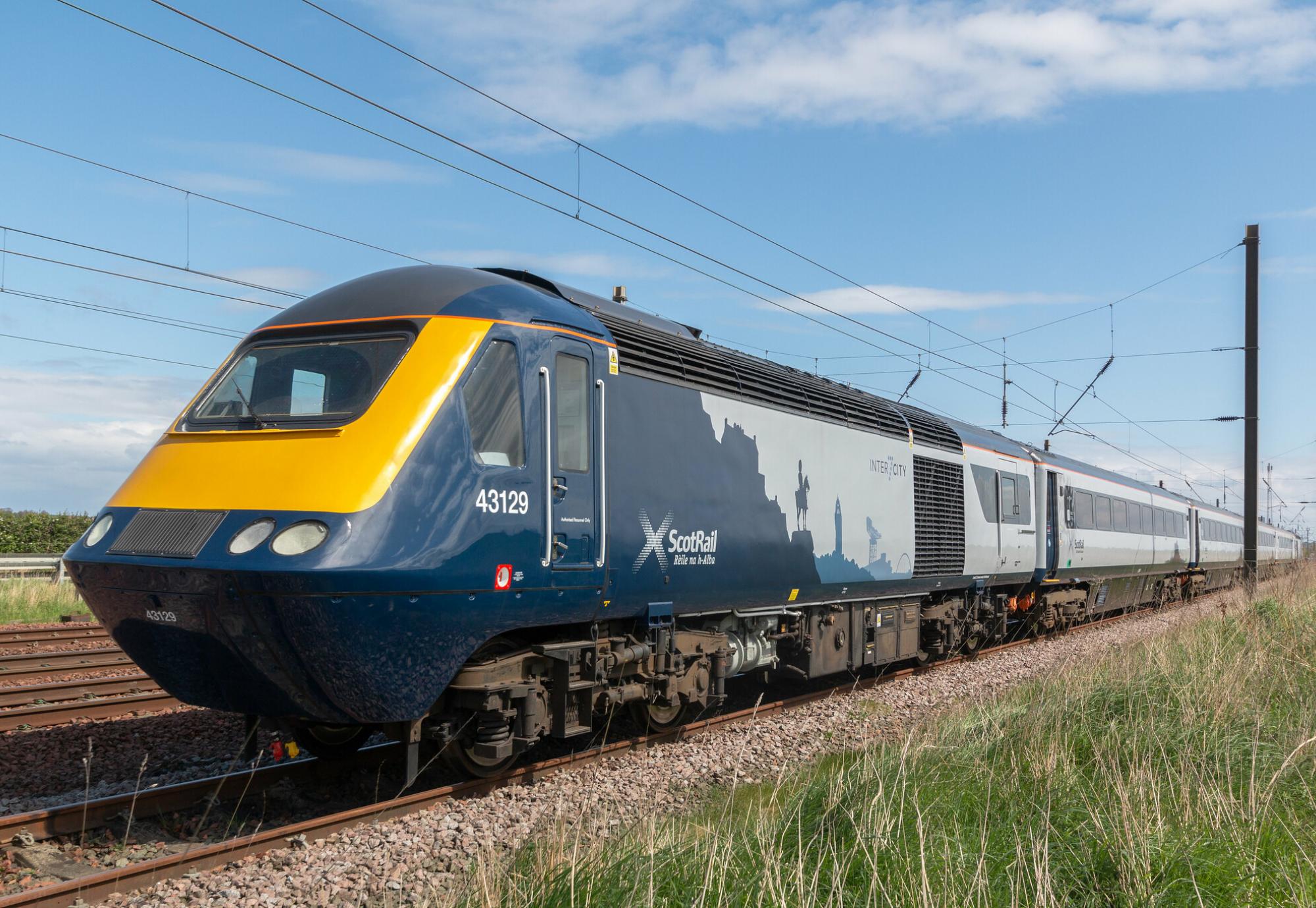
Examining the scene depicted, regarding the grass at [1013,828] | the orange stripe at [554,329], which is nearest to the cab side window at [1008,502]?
the grass at [1013,828]

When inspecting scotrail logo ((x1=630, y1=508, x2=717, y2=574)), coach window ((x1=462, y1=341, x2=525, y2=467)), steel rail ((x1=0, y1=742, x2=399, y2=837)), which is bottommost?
steel rail ((x1=0, y1=742, x2=399, y2=837))

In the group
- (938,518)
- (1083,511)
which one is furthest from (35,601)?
(1083,511)

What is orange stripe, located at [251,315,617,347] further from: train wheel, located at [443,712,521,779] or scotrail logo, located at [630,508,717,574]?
train wheel, located at [443,712,521,779]

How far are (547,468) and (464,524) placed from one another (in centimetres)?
85

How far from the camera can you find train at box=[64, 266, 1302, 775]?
595cm

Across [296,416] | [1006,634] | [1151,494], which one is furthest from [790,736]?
[1151,494]

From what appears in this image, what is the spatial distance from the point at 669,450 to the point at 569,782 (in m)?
2.64

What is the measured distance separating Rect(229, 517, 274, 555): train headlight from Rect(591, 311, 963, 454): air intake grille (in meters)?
2.99

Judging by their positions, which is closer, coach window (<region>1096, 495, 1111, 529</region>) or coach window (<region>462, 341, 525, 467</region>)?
coach window (<region>462, 341, 525, 467</region>)

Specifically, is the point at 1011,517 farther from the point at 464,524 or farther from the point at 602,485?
A: the point at 464,524

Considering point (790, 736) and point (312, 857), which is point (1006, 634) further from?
point (312, 857)

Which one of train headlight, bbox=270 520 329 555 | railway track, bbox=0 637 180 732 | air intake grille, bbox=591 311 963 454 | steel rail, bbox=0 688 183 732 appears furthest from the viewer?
railway track, bbox=0 637 180 732

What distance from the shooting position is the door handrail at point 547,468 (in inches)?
273

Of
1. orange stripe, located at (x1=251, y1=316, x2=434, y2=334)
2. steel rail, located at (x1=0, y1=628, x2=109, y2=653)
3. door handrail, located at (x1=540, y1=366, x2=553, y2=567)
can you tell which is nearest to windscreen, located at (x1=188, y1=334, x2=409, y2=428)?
orange stripe, located at (x1=251, y1=316, x2=434, y2=334)
